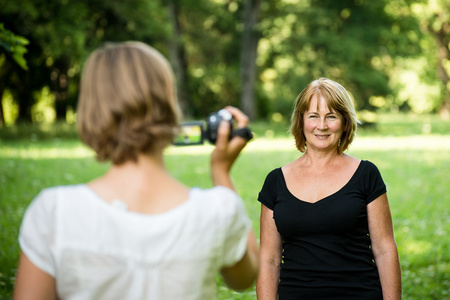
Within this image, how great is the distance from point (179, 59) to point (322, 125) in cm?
3679

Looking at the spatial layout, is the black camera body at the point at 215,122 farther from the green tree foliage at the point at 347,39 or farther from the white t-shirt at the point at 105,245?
the green tree foliage at the point at 347,39

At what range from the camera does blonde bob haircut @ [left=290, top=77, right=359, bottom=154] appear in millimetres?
3246

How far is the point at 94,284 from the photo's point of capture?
5.83ft

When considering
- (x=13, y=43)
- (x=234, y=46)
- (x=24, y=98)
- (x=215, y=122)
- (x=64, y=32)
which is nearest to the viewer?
(x=215, y=122)

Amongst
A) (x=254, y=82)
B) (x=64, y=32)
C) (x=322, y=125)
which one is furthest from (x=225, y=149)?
(x=254, y=82)

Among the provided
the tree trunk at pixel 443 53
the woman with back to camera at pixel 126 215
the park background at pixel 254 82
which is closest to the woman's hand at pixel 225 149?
the woman with back to camera at pixel 126 215

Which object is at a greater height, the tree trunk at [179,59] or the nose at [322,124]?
the tree trunk at [179,59]

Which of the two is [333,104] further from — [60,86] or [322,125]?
[60,86]

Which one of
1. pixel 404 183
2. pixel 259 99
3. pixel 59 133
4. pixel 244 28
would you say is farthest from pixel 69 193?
pixel 259 99

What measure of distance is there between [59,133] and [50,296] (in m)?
27.2

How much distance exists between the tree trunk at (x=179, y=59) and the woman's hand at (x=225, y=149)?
32.4 m

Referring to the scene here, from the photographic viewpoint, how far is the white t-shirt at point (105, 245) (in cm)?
177

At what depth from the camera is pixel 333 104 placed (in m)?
3.24

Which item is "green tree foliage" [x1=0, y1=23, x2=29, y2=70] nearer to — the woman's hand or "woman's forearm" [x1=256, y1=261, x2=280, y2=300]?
"woman's forearm" [x1=256, y1=261, x2=280, y2=300]
